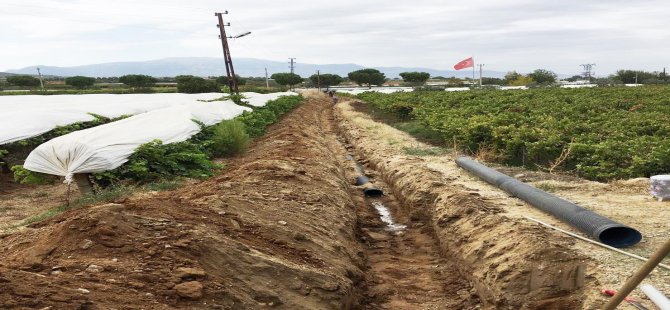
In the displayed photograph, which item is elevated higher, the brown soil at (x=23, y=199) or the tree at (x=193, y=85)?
the tree at (x=193, y=85)

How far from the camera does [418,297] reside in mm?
6145

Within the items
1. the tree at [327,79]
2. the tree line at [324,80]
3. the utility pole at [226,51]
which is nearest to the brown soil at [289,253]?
the utility pole at [226,51]

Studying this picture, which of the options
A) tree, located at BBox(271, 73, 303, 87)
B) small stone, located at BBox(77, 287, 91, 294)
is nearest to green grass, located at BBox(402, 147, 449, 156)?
small stone, located at BBox(77, 287, 91, 294)

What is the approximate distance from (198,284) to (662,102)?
894 inches

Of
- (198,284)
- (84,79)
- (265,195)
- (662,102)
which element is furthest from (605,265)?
(84,79)

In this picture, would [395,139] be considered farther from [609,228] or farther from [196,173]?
[609,228]

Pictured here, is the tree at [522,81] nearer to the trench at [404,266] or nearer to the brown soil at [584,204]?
the brown soil at [584,204]

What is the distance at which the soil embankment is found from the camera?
Answer: 16.2 ft

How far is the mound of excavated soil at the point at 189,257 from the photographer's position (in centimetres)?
357

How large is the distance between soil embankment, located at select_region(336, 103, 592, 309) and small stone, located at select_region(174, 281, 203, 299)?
10.2 feet

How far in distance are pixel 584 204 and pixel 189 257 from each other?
5.85m

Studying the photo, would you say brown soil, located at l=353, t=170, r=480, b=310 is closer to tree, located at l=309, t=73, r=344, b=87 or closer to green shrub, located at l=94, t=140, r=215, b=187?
green shrub, located at l=94, t=140, r=215, b=187

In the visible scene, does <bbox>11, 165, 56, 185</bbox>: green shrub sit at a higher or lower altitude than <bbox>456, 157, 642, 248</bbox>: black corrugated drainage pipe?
higher

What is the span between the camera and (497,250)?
596 centimetres
